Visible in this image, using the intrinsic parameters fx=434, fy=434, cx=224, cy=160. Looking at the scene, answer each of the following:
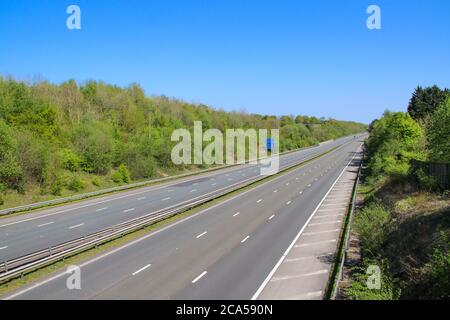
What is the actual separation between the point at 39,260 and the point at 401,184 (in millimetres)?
26181

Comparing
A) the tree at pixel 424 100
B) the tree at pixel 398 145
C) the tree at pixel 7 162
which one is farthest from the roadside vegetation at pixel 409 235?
the tree at pixel 424 100

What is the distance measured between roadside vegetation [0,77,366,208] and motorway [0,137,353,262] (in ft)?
17.7

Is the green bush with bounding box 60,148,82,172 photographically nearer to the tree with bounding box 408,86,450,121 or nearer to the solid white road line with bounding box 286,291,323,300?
the solid white road line with bounding box 286,291,323,300

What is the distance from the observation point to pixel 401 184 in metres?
33.2

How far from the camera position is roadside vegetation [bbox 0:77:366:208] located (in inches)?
1590

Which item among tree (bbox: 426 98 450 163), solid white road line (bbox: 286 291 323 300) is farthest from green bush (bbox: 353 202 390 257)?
tree (bbox: 426 98 450 163)

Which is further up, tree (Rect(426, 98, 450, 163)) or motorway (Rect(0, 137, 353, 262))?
tree (Rect(426, 98, 450, 163))

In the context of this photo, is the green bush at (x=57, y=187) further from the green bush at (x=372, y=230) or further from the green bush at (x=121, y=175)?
the green bush at (x=372, y=230)

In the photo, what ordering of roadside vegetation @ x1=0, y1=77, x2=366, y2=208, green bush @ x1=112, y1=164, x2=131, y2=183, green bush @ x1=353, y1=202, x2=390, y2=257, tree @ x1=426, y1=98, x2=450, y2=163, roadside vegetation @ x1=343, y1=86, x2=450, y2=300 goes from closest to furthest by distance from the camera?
roadside vegetation @ x1=343, y1=86, x2=450, y2=300 < green bush @ x1=353, y1=202, x2=390, y2=257 < tree @ x1=426, y1=98, x2=450, y2=163 < roadside vegetation @ x1=0, y1=77, x2=366, y2=208 < green bush @ x1=112, y1=164, x2=131, y2=183

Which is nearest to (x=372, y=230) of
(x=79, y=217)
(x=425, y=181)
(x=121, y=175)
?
(x=425, y=181)

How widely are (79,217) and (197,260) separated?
14.5 m
